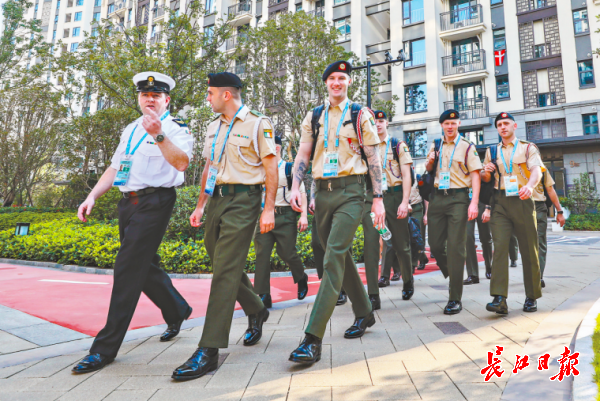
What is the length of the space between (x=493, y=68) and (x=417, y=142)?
247 inches

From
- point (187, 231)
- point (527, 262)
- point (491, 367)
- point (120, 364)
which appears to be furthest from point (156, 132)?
point (187, 231)

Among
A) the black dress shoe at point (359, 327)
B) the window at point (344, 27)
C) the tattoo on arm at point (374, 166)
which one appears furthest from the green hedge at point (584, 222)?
the tattoo on arm at point (374, 166)

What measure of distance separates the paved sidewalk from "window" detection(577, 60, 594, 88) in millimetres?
24470

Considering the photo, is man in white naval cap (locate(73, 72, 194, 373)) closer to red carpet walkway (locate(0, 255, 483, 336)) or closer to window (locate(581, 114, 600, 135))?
red carpet walkway (locate(0, 255, 483, 336))

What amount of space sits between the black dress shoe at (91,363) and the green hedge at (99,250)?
17.2 feet

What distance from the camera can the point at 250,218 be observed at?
3076 millimetres

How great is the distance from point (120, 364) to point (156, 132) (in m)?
1.70

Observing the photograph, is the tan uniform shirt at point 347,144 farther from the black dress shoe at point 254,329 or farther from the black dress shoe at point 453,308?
the black dress shoe at point 453,308

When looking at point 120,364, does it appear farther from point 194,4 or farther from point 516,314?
point 194,4

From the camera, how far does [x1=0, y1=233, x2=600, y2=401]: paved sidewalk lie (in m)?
2.46

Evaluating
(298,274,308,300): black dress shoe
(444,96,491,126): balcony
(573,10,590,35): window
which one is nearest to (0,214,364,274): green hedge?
(298,274,308,300): black dress shoe

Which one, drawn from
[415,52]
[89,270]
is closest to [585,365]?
[89,270]

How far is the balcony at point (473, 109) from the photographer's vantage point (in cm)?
2509

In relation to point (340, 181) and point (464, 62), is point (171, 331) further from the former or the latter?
point (464, 62)
